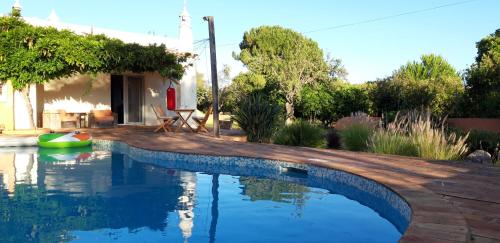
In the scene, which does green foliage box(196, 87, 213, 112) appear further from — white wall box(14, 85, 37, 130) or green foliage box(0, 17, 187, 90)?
white wall box(14, 85, 37, 130)

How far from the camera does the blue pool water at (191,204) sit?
4.06 metres

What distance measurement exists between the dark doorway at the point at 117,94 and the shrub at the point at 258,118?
7.28 meters

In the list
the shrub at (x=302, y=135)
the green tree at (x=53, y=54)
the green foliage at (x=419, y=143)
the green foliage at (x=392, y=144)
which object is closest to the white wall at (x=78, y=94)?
the green tree at (x=53, y=54)

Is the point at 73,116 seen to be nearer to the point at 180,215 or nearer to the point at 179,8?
the point at 179,8

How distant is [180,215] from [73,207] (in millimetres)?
1301

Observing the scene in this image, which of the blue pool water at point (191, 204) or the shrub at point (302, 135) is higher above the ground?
the shrub at point (302, 135)

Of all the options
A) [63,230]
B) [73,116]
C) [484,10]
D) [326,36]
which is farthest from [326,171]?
[326,36]

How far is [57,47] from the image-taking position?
39.9 feet

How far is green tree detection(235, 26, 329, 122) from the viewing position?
23703mm

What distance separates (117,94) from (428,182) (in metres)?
13.5

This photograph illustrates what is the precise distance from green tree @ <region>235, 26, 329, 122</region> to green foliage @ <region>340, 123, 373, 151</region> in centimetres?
1275

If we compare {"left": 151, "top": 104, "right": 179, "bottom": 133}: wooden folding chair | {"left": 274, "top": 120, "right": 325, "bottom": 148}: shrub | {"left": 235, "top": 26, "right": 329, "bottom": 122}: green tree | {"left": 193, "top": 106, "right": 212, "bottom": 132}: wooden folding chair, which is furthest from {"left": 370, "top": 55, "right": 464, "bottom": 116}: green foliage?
{"left": 151, "top": 104, "right": 179, "bottom": 133}: wooden folding chair

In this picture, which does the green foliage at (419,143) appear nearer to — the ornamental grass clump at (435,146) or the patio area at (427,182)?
the ornamental grass clump at (435,146)

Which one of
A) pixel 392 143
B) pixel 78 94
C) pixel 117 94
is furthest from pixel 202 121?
pixel 392 143
